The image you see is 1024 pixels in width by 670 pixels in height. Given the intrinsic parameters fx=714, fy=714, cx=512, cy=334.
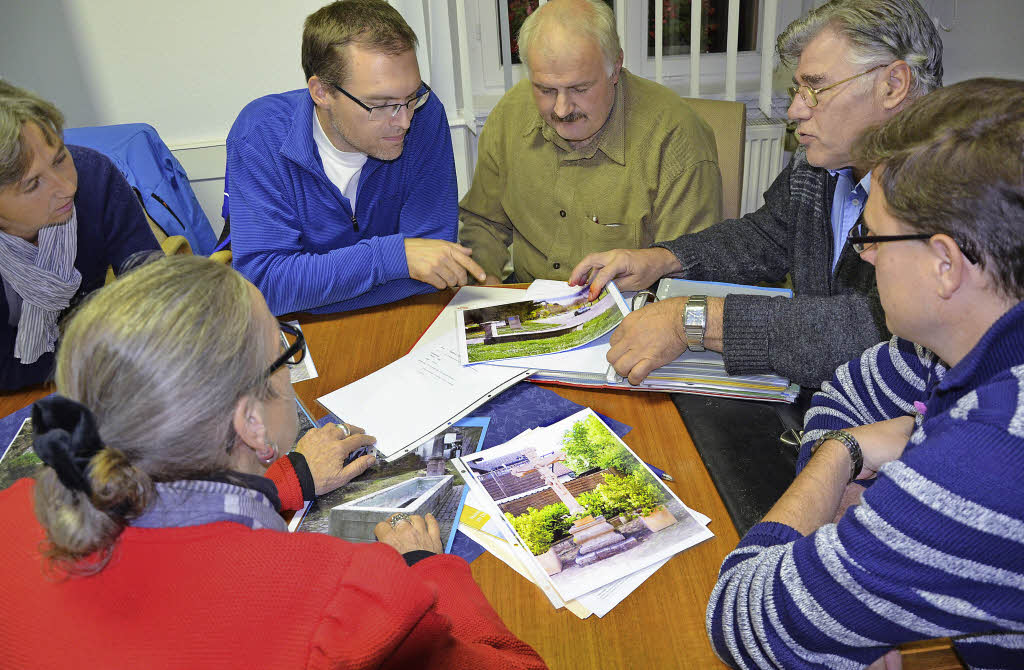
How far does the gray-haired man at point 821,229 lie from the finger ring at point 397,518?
49cm

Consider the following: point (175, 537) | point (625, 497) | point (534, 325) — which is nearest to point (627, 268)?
point (534, 325)

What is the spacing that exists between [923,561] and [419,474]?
0.71m

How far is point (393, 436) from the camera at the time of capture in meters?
1.23

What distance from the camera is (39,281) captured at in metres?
1.56

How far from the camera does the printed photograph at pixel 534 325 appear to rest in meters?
1.43

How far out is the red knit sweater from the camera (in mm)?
634

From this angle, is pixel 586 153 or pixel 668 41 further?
pixel 668 41

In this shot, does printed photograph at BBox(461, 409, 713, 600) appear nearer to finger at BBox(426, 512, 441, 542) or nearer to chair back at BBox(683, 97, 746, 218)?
finger at BBox(426, 512, 441, 542)

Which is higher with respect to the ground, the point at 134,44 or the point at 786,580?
the point at 134,44

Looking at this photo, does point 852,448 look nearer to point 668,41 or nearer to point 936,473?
point 936,473

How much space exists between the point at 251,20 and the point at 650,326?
7.17ft

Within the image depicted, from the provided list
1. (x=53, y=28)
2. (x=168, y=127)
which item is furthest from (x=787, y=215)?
(x=53, y=28)

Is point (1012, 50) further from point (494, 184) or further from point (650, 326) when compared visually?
point (650, 326)

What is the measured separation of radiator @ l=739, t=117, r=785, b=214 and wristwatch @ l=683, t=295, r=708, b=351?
1758 millimetres
